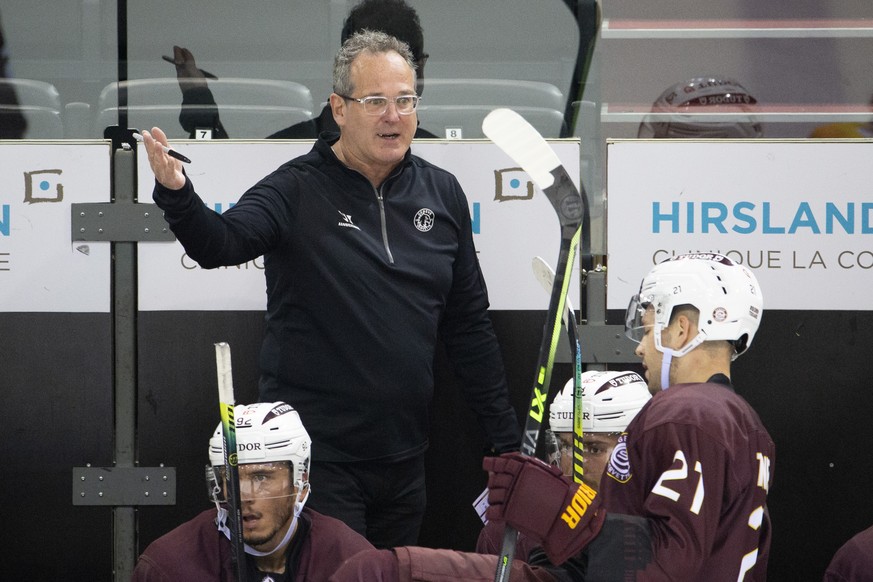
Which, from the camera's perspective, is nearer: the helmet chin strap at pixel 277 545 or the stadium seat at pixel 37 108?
the helmet chin strap at pixel 277 545

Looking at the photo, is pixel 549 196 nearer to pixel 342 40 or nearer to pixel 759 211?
pixel 759 211

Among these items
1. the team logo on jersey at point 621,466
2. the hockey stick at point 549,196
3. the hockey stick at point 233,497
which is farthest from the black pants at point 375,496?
the team logo on jersey at point 621,466

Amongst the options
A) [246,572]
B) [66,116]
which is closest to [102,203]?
[66,116]

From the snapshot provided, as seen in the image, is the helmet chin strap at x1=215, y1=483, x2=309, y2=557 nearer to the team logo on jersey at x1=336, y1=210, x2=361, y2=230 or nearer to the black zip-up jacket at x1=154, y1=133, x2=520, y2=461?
the black zip-up jacket at x1=154, y1=133, x2=520, y2=461

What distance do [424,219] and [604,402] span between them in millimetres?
700

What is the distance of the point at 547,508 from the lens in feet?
7.94

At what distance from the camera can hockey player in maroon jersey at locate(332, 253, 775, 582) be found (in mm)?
2371

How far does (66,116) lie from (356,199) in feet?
3.50

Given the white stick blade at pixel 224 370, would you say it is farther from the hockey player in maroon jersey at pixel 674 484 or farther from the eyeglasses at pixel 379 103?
the eyeglasses at pixel 379 103

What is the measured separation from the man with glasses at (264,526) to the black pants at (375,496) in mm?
111

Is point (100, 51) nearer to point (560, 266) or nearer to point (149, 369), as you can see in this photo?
point (149, 369)

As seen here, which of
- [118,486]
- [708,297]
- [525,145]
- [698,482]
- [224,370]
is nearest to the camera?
[698,482]

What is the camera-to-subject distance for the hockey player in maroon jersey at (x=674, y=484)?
2371 millimetres

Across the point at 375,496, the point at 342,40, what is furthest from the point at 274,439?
the point at 342,40
